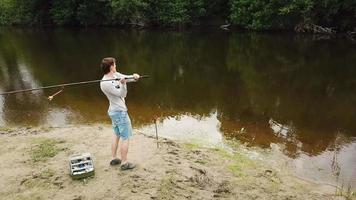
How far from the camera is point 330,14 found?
121 feet

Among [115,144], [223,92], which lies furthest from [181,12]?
[115,144]

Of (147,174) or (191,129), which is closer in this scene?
(147,174)

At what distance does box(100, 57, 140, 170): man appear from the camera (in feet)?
26.3

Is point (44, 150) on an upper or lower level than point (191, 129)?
upper

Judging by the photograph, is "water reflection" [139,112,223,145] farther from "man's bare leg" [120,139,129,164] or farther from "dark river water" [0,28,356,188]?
"man's bare leg" [120,139,129,164]

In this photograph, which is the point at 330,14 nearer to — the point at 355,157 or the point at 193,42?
the point at 193,42

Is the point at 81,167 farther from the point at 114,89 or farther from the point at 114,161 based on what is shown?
the point at 114,89

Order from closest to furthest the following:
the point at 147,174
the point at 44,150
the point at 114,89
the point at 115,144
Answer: the point at 114,89 → the point at 147,174 → the point at 115,144 → the point at 44,150

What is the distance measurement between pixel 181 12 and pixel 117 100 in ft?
123

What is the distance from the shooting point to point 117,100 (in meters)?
8.23

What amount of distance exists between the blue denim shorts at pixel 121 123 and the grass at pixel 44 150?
217 centimetres

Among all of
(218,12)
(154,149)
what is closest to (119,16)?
(218,12)

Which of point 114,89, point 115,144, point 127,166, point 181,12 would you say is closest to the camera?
point 114,89

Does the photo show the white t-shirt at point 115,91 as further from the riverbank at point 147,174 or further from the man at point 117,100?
the riverbank at point 147,174
